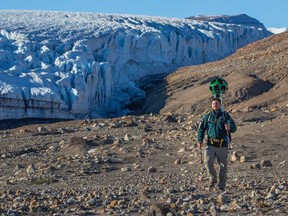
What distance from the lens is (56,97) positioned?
30.2 metres

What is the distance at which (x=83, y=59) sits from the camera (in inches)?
1340

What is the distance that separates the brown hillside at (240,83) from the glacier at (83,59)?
2.61 meters

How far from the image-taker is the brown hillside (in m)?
26.3

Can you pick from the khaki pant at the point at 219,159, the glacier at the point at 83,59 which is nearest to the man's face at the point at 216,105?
the khaki pant at the point at 219,159

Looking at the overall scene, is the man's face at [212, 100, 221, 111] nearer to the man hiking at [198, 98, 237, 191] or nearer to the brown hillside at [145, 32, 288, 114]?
the man hiking at [198, 98, 237, 191]

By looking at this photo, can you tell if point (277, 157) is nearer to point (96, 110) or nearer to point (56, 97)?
point (56, 97)

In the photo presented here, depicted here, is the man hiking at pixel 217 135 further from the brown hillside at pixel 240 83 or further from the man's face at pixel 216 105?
the brown hillside at pixel 240 83

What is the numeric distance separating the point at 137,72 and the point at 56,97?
10.4 m

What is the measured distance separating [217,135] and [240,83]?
1872 cm

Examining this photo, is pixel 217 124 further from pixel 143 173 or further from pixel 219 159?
pixel 143 173

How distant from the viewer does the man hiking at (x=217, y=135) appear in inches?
369

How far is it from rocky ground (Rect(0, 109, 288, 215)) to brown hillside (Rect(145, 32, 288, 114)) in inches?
198

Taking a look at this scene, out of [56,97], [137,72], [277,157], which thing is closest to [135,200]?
[277,157]

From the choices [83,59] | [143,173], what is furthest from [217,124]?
[83,59]
